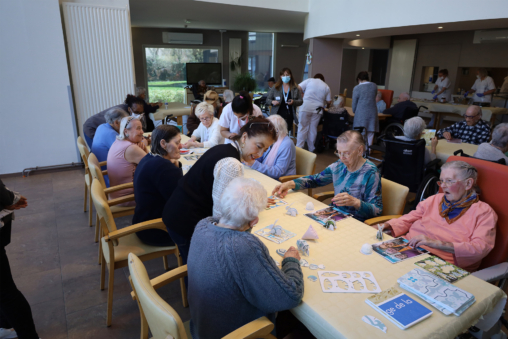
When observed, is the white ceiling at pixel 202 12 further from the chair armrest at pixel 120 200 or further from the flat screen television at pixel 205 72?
the chair armrest at pixel 120 200

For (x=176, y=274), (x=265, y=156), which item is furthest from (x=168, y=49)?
(x=176, y=274)

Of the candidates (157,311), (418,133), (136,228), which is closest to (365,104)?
(418,133)

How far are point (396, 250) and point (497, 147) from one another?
2.32m

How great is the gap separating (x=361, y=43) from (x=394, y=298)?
439 inches

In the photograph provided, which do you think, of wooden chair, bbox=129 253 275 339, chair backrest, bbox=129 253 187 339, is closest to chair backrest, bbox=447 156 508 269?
wooden chair, bbox=129 253 275 339

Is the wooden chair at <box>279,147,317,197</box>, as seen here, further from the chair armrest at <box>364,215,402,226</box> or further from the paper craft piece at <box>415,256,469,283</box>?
the paper craft piece at <box>415,256,469,283</box>

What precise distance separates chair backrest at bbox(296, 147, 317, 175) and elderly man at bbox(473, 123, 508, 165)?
1.67m

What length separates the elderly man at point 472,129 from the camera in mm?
4422

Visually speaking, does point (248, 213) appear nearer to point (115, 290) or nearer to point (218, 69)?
point (115, 290)

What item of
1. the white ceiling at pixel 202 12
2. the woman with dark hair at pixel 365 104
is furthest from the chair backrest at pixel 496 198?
the white ceiling at pixel 202 12

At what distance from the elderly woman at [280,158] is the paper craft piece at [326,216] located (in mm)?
1060

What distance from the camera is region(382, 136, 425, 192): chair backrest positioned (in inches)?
153

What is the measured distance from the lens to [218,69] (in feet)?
41.6

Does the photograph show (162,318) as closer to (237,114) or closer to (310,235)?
(310,235)
